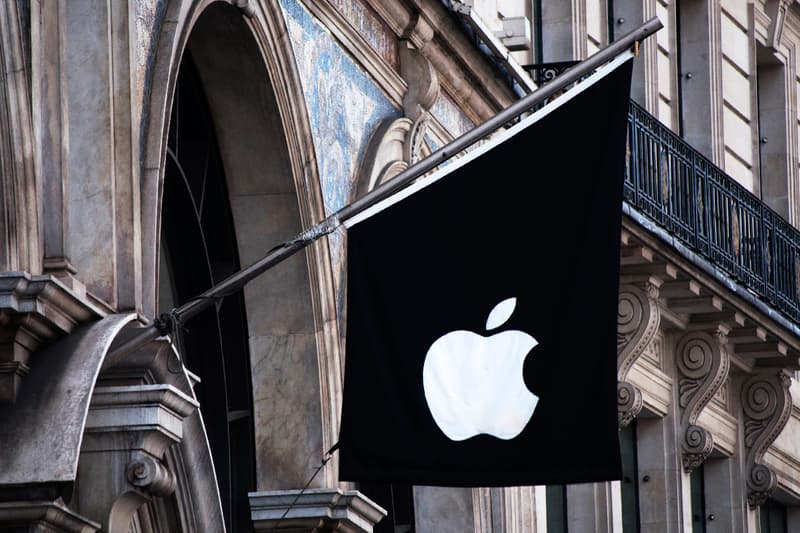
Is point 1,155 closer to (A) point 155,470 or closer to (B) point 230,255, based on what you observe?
(A) point 155,470

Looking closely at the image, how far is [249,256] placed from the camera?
15078 millimetres

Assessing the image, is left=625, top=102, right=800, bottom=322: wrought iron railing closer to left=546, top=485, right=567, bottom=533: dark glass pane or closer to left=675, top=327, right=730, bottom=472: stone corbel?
left=675, top=327, right=730, bottom=472: stone corbel

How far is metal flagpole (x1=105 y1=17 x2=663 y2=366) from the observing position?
36.8 ft

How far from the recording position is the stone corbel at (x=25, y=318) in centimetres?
1045

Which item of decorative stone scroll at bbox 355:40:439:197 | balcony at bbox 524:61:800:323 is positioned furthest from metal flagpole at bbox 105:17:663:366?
balcony at bbox 524:61:800:323

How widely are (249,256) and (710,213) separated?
12.3 meters

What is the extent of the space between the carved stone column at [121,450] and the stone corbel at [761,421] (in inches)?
649

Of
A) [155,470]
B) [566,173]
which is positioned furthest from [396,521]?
[155,470]

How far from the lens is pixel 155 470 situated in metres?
11.1

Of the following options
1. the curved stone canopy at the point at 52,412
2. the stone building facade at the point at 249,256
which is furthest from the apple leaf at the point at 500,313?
the curved stone canopy at the point at 52,412

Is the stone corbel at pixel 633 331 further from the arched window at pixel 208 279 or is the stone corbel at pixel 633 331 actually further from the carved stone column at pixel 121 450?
the carved stone column at pixel 121 450

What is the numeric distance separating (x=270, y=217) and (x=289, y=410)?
1132mm

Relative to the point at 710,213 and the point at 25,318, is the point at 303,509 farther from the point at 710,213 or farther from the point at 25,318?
the point at 710,213

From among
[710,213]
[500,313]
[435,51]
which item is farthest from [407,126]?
[710,213]
